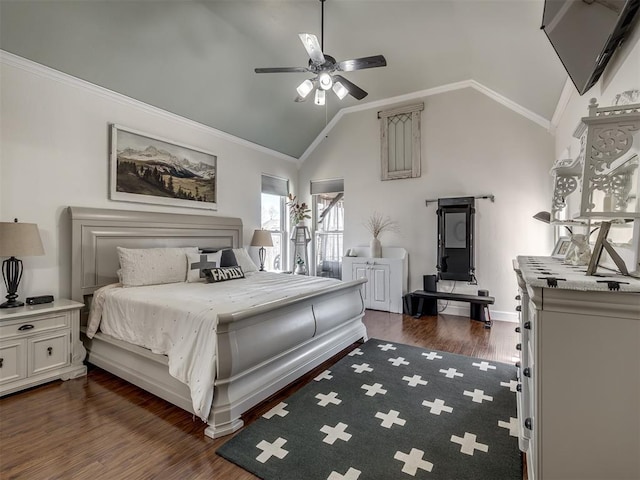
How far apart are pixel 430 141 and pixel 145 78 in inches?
158

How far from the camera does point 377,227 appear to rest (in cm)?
539

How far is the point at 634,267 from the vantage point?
3.97 feet

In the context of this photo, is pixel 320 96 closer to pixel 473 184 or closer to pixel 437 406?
pixel 473 184

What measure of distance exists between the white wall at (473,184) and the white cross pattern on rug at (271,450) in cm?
373

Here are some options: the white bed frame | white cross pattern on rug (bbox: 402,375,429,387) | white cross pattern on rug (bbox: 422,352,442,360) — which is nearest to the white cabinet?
the white bed frame

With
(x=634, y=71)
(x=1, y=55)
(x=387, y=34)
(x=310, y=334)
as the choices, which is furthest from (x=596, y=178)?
(x=1, y=55)

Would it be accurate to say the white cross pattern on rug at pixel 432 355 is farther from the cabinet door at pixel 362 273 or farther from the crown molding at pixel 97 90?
the crown molding at pixel 97 90

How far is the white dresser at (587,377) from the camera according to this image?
38.2 inches

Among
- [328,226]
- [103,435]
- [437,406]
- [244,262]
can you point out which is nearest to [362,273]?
[328,226]

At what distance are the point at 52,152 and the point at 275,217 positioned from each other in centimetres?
341

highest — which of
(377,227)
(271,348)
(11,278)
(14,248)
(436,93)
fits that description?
(436,93)

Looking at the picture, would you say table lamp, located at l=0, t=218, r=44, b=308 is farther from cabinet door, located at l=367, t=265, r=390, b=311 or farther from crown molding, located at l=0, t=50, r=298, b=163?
cabinet door, located at l=367, t=265, r=390, b=311

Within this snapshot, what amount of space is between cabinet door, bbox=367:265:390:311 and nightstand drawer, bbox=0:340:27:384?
4.13 meters

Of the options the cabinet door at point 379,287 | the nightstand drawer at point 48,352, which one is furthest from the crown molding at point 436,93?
the nightstand drawer at point 48,352
